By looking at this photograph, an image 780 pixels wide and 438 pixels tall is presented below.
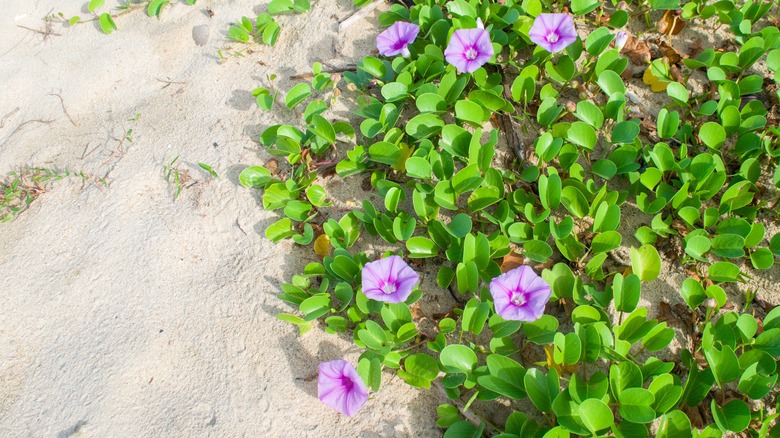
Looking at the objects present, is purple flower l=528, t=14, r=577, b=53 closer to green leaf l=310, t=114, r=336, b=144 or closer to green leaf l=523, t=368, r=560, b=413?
green leaf l=310, t=114, r=336, b=144

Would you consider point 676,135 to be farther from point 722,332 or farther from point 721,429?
point 721,429

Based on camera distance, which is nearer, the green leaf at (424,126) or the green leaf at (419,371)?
the green leaf at (419,371)

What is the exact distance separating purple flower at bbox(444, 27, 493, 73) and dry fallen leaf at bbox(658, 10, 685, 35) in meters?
0.83

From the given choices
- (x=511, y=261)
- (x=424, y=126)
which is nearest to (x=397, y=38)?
(x=424, y=126)

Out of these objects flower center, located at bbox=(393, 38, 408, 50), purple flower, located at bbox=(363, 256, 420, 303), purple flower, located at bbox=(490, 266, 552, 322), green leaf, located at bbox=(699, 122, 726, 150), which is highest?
flower center, located at bbox=(393, 38, 408, 50)

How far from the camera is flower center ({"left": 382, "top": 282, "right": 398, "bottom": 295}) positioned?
168 centimetres

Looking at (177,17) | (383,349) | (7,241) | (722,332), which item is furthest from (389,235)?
(177,17)

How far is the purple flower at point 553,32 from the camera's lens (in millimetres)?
2092

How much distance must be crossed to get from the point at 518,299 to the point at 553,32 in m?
1.12

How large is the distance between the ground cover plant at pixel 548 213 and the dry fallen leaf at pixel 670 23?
11 mm

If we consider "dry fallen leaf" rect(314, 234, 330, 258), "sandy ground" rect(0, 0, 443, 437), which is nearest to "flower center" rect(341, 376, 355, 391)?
"sandy ground" rect(0, 0, 443, 437)

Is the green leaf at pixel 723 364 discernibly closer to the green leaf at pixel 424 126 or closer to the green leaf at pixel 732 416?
the green leaf at pixel 732 416

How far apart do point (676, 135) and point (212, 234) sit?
1704 millimetres

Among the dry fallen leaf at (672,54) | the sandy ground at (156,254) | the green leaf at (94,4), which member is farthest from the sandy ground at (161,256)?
the dry fallen leaf at (672,54)
